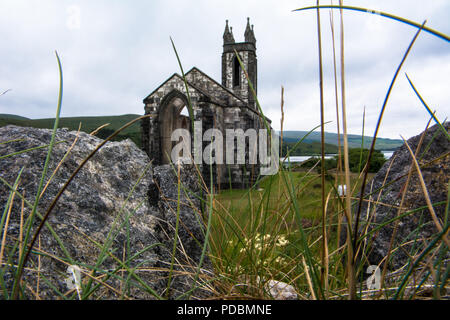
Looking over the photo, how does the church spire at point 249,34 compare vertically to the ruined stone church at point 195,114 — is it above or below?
above

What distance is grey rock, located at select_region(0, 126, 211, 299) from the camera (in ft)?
3.23

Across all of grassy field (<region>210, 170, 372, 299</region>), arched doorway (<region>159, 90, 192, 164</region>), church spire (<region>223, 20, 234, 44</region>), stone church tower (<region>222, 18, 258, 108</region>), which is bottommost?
grassy field (<region>210, 170, 372, 299</region>)

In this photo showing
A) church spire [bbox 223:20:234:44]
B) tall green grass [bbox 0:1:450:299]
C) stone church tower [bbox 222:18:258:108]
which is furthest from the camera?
church spire [bbox 223:20:234:44]

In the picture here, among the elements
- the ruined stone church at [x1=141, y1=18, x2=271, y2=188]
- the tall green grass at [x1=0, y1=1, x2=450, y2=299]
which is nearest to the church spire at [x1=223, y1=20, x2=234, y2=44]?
the ruined stone church at [x1=141, y1=18, x2=271, y2=188]

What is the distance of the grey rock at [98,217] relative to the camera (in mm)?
984

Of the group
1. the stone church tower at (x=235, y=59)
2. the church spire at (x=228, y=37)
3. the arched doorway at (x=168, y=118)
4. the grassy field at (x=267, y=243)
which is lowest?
the grassy field at (x=267, y=243)

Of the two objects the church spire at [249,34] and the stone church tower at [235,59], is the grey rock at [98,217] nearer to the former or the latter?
the stone church tower at [235,59]

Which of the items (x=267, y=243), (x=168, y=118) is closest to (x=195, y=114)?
(x=168, y=118)

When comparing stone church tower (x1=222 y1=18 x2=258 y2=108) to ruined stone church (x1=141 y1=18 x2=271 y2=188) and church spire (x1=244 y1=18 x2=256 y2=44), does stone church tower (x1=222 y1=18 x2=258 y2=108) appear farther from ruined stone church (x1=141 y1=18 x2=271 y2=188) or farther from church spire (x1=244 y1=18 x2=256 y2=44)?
ruined stone church (x1=141 y1=18 x2=271 y2=188)

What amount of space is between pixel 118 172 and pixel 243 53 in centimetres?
1772

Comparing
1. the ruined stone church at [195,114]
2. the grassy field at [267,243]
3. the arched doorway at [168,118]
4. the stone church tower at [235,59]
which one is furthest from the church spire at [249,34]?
the grassy field at [267,243]

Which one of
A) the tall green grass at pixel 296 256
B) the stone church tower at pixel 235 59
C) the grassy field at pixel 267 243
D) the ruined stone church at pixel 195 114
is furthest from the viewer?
the stone church tower at pixel 235 59

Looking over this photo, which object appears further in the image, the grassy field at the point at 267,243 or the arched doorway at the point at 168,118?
the arched doorway at the point at 168,118

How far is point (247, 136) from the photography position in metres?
13.5
